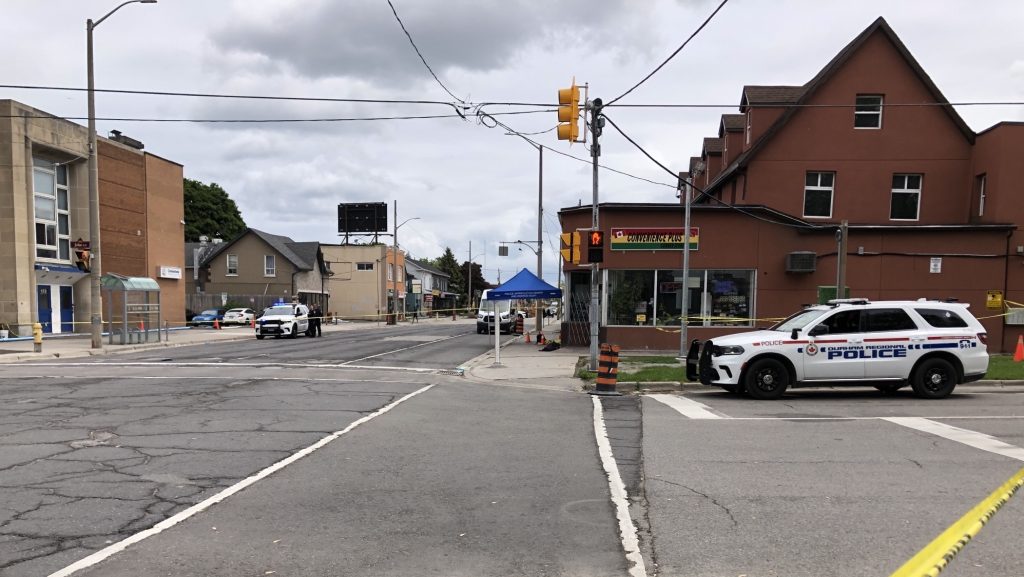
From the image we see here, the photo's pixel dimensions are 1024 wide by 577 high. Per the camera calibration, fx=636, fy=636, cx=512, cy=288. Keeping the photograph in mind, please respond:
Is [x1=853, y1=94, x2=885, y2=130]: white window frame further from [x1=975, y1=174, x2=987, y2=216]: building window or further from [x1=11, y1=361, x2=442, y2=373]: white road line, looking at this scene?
[x1=11, y1=361, x2=442, y2=373]: white road line

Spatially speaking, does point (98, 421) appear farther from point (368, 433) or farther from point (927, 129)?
point (927, 129)

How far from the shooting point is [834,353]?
38.5 feet

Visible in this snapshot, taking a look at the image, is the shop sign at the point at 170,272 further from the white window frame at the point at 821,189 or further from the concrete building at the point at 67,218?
the white window frame at the point at 821,189

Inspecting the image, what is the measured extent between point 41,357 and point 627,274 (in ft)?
63.7

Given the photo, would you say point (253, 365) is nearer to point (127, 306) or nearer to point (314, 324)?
point (127, 306)

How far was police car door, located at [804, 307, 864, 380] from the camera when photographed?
38.5 feet

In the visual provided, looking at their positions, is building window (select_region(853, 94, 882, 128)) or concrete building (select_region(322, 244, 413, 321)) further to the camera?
concrete building (select_region(322, 244, 413, 321))

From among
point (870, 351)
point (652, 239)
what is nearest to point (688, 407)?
point (870, 351)

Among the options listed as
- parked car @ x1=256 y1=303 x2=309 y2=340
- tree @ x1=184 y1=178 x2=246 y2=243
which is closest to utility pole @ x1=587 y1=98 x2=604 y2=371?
parked car @ x1=256 y1=303 x2=309 y2=340

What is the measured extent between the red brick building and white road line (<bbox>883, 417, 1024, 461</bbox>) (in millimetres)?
12190

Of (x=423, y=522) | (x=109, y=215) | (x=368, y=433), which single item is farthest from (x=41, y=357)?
(x=423, y=522)

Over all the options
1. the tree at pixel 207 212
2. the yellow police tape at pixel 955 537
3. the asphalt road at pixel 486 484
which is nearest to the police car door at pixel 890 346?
the asphalt road at pixel 486 484

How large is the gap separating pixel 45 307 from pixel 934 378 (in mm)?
33924

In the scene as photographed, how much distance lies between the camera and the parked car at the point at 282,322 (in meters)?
31.6
